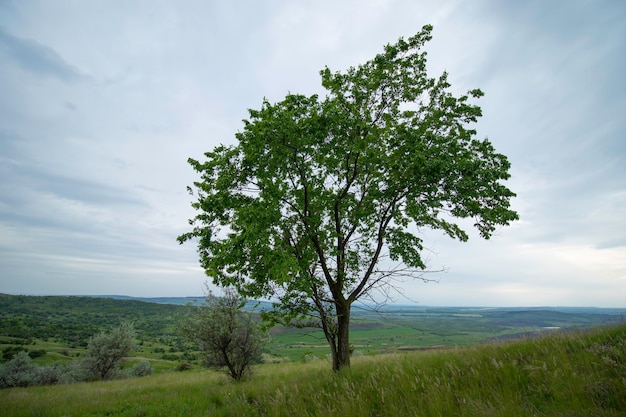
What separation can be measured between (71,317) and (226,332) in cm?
16826

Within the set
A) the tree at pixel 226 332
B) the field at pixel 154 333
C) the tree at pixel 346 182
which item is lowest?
the field at pixel 154 333

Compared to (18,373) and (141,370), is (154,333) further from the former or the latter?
(18,373)

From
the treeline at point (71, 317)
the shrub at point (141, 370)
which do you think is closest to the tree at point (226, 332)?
the shrub at point (141, 370)

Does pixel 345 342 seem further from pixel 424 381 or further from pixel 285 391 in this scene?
pixel 424 381

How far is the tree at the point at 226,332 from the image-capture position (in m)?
18.2

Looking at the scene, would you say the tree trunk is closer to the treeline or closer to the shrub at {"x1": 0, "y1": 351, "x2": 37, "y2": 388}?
the shrub at {"x1": 0, "y1": 351, "x2": 37, "y2": 388}

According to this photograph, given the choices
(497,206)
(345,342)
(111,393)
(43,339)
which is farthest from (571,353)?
(43,339)

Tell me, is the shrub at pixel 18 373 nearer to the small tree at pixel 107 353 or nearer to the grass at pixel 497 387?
the small tree at pixel 107 353

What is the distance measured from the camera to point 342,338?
38.6ft

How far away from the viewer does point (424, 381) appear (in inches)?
278

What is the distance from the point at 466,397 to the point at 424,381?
1.55 metres

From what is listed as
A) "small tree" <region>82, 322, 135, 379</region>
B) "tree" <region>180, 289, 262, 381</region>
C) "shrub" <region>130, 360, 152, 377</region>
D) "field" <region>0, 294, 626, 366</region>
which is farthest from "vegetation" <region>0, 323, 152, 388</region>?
"tree" <region>180, 289, 262, 381</region>

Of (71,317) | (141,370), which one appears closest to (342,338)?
(141,370)

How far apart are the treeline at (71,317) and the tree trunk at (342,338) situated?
259 feet
